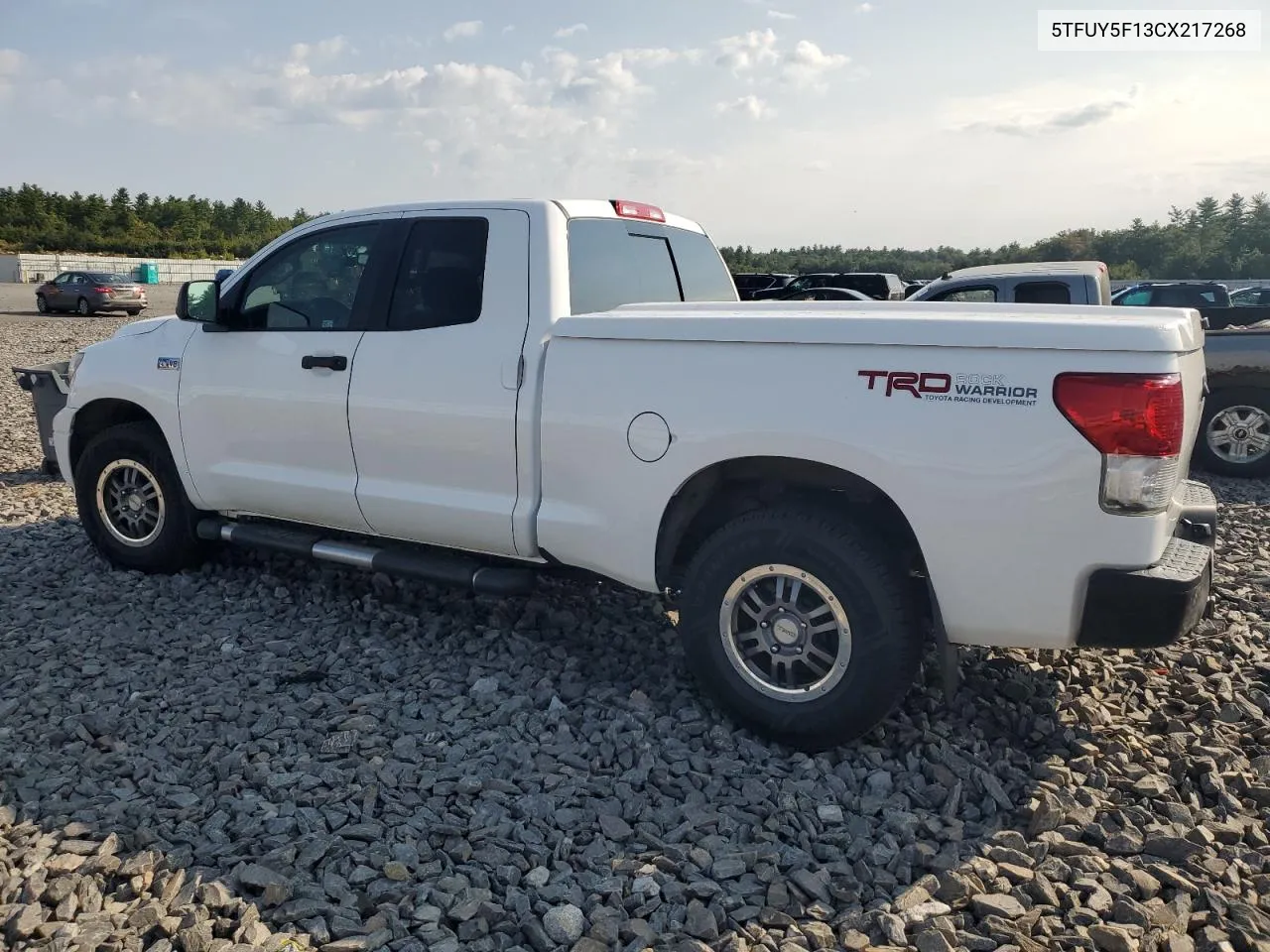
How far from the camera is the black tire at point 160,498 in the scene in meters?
5.63

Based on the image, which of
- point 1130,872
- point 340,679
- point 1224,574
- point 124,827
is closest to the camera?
point 1130,872

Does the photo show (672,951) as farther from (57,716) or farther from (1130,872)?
(57,716)

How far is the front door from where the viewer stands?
16.1 feet

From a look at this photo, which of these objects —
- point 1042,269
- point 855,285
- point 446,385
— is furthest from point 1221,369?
point 855,285

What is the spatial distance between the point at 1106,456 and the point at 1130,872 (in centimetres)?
127

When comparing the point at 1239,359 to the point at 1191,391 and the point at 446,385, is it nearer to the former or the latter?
the point at 1191,391

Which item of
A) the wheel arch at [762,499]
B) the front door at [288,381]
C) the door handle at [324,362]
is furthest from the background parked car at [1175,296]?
the door handle at [324,362]

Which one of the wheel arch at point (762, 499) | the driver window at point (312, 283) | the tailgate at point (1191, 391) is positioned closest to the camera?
the tailgate at point (1191, 391)

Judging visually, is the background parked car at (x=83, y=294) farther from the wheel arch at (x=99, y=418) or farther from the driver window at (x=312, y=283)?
the driver window at (x=312, y=283)

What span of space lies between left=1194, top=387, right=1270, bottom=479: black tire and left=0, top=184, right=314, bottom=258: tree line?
7455 cm

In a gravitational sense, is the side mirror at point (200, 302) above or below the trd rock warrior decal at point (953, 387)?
above

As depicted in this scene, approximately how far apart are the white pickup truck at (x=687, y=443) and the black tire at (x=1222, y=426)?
17.9 ft

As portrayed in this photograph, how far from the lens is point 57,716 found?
4.13 m

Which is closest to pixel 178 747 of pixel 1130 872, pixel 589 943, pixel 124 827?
pixel 124 827
